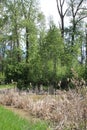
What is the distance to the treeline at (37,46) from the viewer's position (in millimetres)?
31328

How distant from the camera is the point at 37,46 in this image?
129ft

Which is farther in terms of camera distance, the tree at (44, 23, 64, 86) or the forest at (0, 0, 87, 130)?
the tree at (44, 23, 64, 86)

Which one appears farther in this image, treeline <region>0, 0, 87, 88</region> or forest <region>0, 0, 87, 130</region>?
treeline <region>0, 0, 87, 88</region>

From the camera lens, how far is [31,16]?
4756 cm

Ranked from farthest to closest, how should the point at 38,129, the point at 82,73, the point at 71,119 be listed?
the point at 82,73
the point at 38,129
the point at 71,119

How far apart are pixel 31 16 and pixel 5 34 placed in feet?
12.9

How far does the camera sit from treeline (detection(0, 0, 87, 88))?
103 feet

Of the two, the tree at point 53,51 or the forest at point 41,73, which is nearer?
the forest at point 41,73

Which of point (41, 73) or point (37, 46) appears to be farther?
point (37, 46)

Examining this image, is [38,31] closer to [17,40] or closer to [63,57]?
[17,40]

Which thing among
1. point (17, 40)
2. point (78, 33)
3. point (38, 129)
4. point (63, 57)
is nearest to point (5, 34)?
point (17, 40)

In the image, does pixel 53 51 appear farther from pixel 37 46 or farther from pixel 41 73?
pixel 37 46

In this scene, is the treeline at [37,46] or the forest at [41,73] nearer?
the forest at [41,73]

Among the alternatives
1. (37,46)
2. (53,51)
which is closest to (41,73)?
(53,51)
